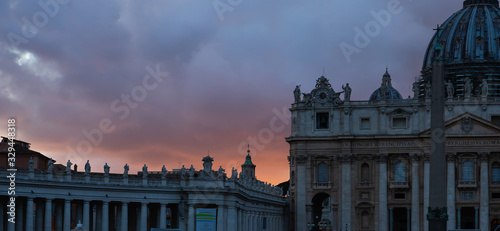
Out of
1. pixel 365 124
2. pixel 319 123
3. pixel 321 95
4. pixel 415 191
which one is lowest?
pixel 415 191

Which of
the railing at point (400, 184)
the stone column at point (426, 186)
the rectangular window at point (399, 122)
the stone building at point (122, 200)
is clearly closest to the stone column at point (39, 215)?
the stone building at point (122, 200)

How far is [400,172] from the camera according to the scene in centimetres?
13075

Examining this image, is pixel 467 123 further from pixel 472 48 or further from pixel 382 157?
pixel 472 48

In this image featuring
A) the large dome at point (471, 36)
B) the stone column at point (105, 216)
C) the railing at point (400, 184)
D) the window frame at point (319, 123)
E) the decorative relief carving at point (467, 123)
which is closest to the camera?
the stone column at point (105, 216)

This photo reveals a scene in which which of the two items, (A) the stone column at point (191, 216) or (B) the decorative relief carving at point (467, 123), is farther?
(B) the decorative relief carving at point (467, 123)

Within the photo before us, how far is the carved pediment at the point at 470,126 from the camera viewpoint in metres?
126

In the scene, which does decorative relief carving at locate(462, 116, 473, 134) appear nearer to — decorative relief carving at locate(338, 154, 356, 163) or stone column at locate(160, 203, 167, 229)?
decorative relief carving at locate(338, 154, 356, 163)

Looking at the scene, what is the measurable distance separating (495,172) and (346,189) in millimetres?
18396

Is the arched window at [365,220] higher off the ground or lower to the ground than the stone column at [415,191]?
lower

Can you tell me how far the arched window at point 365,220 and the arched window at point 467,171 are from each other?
42.1ft

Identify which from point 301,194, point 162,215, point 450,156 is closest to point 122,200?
point 162,215

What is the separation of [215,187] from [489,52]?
214 ft

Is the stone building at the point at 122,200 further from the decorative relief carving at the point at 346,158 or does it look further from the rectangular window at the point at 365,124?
the rectangular window at the point at 365,124

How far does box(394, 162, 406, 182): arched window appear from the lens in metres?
130
